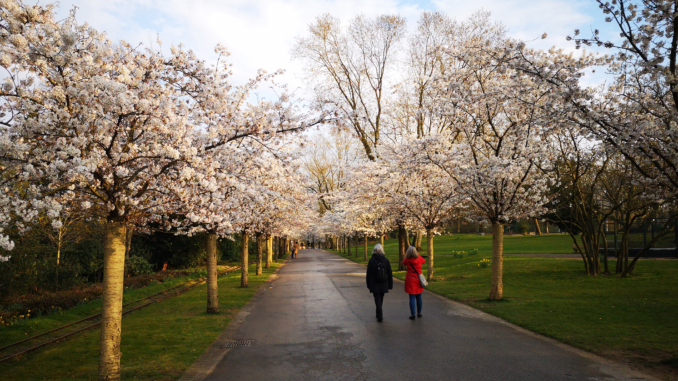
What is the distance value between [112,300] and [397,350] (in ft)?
15.8

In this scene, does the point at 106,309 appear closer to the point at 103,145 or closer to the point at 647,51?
the point at 103,145

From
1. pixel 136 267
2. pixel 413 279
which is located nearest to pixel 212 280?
pixel 413 279

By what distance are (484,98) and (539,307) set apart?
6146 mm

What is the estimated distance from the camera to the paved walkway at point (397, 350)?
6531 mm

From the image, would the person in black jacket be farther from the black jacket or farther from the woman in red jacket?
the woman in red jacket

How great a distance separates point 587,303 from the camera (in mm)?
12781

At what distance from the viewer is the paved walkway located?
653 cm

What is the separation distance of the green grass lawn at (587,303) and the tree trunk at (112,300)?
7.88 m

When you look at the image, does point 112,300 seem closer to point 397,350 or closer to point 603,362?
point 397,350

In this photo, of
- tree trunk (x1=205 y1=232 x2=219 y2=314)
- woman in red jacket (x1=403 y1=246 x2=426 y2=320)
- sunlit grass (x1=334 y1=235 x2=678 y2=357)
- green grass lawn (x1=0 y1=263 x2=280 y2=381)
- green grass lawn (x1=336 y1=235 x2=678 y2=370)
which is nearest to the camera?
green grass lawn (x1=0 y1=263 x2=280 y2=381)

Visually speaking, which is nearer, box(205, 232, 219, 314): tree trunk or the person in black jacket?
the person in black jacket

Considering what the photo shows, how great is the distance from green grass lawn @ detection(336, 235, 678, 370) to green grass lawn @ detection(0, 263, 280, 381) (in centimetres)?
721

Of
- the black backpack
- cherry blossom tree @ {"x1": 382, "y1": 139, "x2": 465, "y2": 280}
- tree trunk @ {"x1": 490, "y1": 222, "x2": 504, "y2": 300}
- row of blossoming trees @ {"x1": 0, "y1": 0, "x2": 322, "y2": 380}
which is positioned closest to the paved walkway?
the black backpack

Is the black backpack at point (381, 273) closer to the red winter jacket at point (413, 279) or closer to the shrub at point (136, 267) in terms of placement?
the red winter jacket at point (413, 279)
